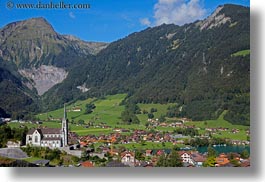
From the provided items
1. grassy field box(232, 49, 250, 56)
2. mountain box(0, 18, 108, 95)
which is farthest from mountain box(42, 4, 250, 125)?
mountain box(0, 18, 108, 95)

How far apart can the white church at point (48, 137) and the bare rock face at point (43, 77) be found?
10148 millimetres

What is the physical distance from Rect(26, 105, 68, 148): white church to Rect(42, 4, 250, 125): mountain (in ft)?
12.6

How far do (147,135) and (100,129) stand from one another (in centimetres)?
130

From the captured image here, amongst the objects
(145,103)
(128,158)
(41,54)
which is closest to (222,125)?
(145,103)

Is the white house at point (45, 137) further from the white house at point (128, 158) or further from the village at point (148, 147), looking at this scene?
the white house at point (128, 158)

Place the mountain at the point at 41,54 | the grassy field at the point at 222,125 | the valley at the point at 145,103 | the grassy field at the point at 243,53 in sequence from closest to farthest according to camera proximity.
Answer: the valley at the point at 145,103 → the grassy field at the point at 222,125 → the grassy field at the point at 243,53 → the mountain at the point at 41,54

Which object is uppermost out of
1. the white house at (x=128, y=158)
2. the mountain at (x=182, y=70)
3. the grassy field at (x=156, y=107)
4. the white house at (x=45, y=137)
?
the mountain at (x=182, y=70)

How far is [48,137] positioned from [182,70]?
9.31 meters

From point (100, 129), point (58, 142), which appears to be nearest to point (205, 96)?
point (100, 129)

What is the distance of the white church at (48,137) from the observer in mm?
10047

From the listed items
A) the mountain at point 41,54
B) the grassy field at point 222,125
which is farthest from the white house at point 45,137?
the mountain at point 41,54

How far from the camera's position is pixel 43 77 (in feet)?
87.9

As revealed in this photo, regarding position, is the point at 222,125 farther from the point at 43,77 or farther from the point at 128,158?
the point at 43,77

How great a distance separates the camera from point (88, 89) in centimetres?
1736
